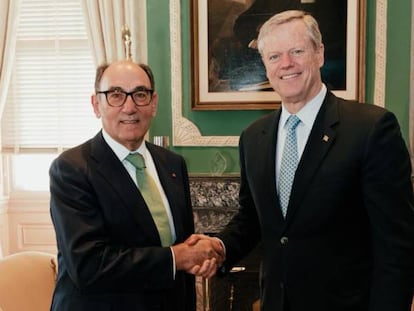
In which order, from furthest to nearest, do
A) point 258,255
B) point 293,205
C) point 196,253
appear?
point 258,255
point 196,253
point 293,205

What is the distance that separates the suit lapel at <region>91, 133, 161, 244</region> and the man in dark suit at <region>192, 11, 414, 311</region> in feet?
1.21

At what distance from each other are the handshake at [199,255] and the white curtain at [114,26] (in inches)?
73.0

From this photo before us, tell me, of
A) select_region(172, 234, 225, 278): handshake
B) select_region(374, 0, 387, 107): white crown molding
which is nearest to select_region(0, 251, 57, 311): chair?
select_region(172, 234, 225, 278): handshake

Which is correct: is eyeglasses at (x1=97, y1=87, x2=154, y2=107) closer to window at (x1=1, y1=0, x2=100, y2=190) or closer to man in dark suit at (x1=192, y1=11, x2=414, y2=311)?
man in dark suit at (x1=192, y1=11, x2=414, y2=311)

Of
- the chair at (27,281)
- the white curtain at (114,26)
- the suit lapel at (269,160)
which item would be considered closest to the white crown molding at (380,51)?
the white curtain at (114,26)

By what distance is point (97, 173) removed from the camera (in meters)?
1.70

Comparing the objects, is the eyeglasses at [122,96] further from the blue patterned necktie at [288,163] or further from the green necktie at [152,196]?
the blue patterned necktie at [288,163]

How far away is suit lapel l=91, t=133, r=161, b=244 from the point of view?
168 centimetres

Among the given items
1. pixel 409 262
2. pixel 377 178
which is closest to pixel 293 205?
pixel 377 178

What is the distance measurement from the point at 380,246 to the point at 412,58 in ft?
6.54

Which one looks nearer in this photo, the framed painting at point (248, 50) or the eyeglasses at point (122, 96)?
the eyeglasses at point (122, 96)

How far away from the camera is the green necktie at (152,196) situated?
1751 millimetres

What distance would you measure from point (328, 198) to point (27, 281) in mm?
1494

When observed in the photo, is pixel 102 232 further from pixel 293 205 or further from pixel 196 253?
pixel 293 205
